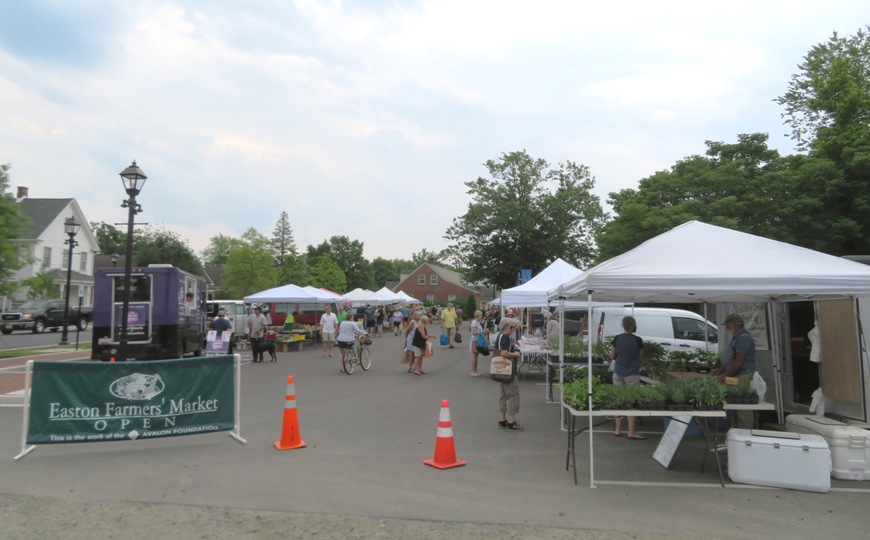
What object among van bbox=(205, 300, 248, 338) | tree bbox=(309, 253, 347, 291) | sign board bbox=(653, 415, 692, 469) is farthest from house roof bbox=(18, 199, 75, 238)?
sign board bbox=(653, 415, 692, 469)

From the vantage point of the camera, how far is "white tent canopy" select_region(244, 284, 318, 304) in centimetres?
2275

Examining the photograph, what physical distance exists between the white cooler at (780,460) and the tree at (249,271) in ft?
171

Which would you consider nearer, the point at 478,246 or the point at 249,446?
the point at 249,446

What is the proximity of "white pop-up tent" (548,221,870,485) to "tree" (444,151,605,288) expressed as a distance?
1570 inches

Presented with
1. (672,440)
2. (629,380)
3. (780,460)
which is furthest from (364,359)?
(780,460)

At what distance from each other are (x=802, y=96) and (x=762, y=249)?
1137 inches

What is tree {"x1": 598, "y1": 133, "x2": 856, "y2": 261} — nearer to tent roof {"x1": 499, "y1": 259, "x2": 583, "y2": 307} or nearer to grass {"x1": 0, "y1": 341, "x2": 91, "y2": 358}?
tent roof {"x1": 499, "y1": 259, "x2": 583, "y2": 307}

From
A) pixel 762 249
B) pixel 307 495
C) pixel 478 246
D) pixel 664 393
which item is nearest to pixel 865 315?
pixel 762 249

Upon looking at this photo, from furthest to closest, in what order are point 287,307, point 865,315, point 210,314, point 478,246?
point 478,246 < point 287,307 < point 210,314 < point 865,315

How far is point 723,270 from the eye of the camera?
21.0 ft

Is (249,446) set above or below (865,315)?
below

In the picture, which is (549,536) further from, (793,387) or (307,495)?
(793,387)

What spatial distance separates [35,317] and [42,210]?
66.1ft

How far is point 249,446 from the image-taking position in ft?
25.3
